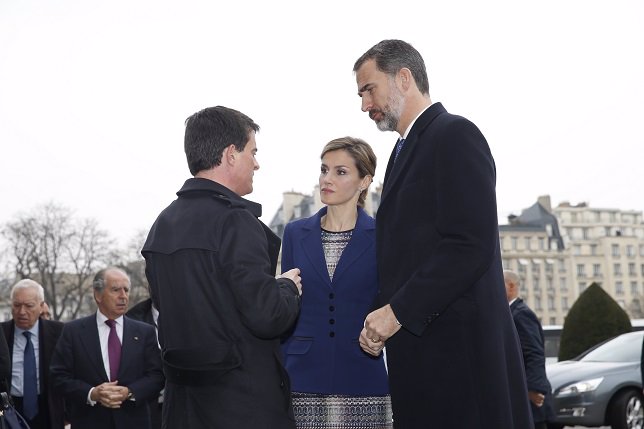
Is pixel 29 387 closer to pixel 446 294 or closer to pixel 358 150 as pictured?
pixel 358 150

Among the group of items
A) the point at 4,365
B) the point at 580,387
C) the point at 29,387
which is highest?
the point at 4,365

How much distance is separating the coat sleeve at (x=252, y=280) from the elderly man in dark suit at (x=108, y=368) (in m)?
4.04

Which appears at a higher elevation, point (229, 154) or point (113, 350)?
point (229, 154)

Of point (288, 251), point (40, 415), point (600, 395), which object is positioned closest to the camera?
point (288, 251)

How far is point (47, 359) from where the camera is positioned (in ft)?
29.8

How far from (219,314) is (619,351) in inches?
513

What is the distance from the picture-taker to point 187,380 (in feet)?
13.1

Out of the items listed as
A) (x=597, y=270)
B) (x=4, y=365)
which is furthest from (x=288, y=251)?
(x=597, y=270)

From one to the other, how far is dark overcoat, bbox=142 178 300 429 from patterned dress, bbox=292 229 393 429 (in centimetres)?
92

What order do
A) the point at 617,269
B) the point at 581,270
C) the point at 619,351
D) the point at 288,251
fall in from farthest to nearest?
the point at 617,269 < the point at 581,270 < the point at 619,351 < the point at 288,251

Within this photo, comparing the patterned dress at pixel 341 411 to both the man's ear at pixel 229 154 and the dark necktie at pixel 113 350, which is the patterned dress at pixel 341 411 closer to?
the man's ear at pixel 229 154

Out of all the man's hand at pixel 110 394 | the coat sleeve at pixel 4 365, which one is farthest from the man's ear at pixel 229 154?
the man's hand at pixel 110 394

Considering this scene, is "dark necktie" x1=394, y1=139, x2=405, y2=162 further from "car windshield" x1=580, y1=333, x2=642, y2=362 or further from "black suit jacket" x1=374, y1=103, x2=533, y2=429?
"car windshield" x1=580, y1=333, x2=642, y2=362

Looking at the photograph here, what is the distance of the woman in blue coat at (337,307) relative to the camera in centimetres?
A: 500
